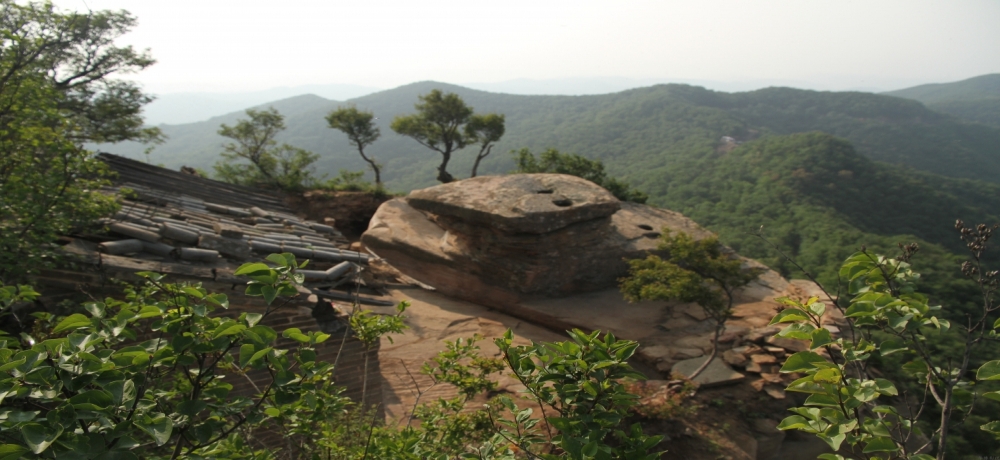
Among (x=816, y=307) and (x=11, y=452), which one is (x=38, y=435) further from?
(x=816, y=307)

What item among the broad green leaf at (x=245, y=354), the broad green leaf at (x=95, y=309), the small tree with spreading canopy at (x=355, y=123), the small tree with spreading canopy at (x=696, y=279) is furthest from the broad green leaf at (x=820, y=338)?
the small tree with spreading canopy at (x=355, y=123)

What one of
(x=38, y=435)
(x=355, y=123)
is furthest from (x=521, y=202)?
(x=355, y=123)

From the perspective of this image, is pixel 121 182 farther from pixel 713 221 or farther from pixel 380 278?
pixel 713 221

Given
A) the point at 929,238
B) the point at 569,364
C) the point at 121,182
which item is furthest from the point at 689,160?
the point at 569,364

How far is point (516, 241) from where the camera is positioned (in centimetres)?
1092

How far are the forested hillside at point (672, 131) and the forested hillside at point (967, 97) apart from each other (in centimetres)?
918

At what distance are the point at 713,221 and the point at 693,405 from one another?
19.2m

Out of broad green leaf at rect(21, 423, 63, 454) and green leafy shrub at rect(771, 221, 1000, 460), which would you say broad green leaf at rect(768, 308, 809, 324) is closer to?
green leafy shrub at rect(771, 221, 1000, 460)

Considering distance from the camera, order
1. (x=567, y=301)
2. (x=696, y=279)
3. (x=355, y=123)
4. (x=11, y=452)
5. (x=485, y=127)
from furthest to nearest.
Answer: (x=485, y=127), (x=355, y=123), (x=567, y=301), (x=696, y=279), (x=11, y=452)

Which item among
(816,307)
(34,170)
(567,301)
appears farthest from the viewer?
(567,301)

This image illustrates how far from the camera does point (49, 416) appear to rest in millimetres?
1363

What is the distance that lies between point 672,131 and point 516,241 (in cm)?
4321

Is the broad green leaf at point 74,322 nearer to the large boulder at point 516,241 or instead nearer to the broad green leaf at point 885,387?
the broad green leaf at point 885,387

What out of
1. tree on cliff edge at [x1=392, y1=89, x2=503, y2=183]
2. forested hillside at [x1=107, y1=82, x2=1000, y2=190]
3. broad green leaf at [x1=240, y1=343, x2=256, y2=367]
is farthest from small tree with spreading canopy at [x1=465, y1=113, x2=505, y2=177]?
broad green leaf at [x1=240, y1=343, x2=256, y2=367]
